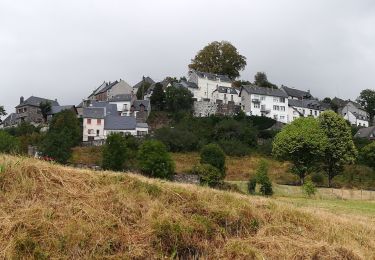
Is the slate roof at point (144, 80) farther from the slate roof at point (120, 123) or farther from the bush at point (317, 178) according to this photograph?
the bush at point (317, 178)

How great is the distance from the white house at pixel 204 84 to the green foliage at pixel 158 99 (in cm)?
1033

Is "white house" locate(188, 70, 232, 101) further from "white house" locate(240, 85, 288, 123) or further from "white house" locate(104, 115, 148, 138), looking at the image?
"white house" locate(104, 115, 148, 138)

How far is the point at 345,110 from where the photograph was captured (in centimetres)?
11325

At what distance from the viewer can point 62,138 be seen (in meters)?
56.6

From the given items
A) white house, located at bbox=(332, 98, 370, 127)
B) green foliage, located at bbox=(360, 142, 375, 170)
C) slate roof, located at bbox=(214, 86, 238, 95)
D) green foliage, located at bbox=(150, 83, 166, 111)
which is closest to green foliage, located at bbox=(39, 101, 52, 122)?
green foliage, located at bbox=(150, 83, 166, 111)

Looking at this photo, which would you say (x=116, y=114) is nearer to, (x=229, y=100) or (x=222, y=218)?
(x=229, y=100)

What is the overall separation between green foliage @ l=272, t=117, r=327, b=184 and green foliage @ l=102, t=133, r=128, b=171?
1861 cm

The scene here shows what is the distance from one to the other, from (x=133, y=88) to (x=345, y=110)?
168ft

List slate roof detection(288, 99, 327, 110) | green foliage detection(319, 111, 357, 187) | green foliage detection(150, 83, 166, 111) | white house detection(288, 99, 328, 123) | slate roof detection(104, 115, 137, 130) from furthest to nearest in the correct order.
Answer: slate roof detection(288, 99, 327, 110) < white house detection(288, 99, 328, 123) < green foliage detection(150, 83, 166, 111) < slate roof detection(104, 115, 137, 130) < green foliage detection(319, 111, 357, 187)

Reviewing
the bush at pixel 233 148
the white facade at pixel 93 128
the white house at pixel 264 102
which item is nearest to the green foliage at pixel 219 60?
the white house at pixel 264 102

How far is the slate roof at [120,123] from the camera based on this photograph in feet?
274

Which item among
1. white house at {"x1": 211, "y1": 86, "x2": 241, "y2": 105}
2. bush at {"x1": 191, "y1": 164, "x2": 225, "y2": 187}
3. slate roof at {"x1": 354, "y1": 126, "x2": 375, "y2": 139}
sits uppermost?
white house at {"x1": 211, "y1": 86, "x2": 241, "y2": 105}

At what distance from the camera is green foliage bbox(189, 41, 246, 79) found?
111125mm

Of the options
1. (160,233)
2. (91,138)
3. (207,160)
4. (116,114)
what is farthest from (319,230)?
(116,114)
